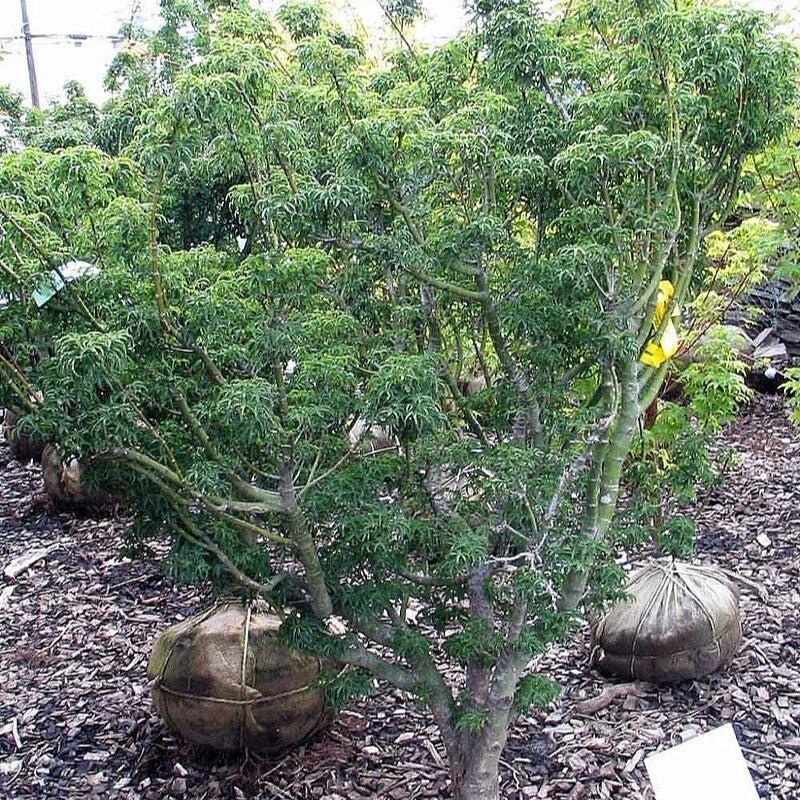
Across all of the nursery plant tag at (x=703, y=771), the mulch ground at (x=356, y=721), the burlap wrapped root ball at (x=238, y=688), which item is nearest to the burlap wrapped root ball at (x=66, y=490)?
the mulch ground at (x=356, y=721)

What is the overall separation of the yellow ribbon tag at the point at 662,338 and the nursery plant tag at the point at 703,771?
815 millimetres

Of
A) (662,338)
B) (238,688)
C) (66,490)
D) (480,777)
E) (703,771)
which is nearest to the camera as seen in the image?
(703,771)

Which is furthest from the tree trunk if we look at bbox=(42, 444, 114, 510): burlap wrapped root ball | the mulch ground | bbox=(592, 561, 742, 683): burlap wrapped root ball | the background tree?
bbox=(42, 444, 114, 510): burlap wrapped root ball

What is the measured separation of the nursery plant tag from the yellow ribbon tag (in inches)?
32.1

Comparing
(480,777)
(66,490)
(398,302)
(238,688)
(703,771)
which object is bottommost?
(480,777)

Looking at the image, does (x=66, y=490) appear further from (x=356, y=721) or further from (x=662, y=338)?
(x=662, y=338)

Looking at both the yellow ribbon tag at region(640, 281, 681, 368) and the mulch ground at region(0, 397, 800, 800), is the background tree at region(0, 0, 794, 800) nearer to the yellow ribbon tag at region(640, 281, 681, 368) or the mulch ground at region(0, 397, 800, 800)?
the yellow ribbon tag at region(640, 281, 681, 368)

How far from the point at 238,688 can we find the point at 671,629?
4.76 feet

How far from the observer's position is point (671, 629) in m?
3.20

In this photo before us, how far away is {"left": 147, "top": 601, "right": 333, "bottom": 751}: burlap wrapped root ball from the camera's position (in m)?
2.84

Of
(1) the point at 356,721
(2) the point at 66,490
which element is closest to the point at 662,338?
(1) the point at 356,721

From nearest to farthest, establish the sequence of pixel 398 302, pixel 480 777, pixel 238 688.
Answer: pixel 398 302, pixel 480 777, pixel 238 688

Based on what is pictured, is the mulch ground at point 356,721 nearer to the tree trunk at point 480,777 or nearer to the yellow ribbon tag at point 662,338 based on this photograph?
the tree trunk at point 480,777

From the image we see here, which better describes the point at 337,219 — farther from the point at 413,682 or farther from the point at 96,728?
the point at 96,728
